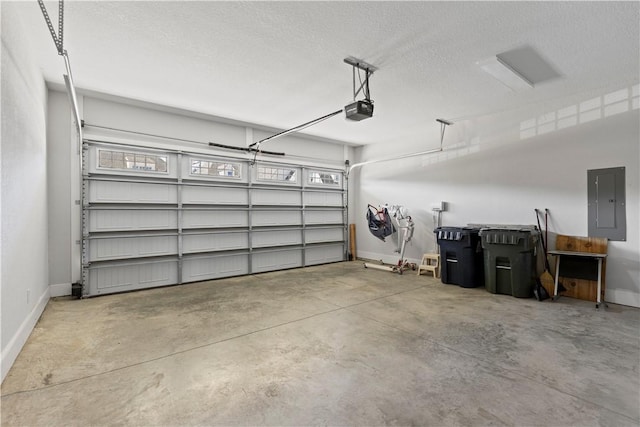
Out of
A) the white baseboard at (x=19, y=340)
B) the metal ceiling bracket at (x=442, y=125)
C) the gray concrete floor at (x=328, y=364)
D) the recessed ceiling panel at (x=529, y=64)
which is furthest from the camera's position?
the metal ceiling bracket at (x=442, y=125)

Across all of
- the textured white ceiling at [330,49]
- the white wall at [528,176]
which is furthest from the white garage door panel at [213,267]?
the white wall at [528,176]

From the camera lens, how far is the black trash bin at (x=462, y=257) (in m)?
4.97

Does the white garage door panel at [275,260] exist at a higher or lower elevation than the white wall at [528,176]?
lower

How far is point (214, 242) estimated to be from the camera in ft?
18.5

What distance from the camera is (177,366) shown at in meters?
2.40

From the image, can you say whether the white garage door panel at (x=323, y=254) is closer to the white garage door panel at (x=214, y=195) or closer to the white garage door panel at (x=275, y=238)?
the white garage door panel at (x=275, y=238)

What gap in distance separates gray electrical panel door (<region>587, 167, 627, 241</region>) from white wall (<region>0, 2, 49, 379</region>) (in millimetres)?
6694

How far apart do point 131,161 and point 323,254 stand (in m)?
4.46

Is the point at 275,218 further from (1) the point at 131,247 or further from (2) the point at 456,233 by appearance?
Answer: (2) the point at 456,233

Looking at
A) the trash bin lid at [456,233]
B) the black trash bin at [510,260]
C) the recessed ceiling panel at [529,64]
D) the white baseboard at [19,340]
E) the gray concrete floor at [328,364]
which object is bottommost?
the gray concrete floor at [328,364]

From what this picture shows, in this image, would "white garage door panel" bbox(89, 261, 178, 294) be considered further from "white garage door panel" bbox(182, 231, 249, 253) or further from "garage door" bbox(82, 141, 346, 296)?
"white garage door panel" bbox(182, 231, 249, 253)

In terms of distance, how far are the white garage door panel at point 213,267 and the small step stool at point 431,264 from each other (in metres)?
3.59

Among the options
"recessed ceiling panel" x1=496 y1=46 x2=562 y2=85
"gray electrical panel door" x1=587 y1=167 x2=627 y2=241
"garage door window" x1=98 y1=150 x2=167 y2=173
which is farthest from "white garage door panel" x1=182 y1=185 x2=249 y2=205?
"gray electrical panel door" x1=587 y1=167 x2=627 y2=241

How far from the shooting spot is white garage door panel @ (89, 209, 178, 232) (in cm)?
457
